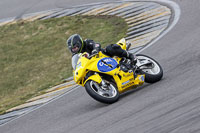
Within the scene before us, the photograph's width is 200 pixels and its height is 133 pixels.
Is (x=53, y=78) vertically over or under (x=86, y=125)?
under

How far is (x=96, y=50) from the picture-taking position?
307 inches

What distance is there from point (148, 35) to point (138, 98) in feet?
17.0

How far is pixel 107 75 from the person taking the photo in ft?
26.2

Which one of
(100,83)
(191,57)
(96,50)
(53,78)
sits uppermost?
(96,50)

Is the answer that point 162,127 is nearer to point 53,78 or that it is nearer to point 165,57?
point 165,57

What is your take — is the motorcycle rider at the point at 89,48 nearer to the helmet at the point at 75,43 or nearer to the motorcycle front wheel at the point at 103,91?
the helmet at the point at 75,43

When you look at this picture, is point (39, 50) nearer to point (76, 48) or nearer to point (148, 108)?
point (76, 48)

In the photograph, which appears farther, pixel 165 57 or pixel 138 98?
pixel 165 57

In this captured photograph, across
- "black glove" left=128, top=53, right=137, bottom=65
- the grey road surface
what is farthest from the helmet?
the grey road surface

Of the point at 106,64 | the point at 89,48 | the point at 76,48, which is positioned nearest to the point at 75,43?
the point at 76,48

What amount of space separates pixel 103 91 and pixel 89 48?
95 cm

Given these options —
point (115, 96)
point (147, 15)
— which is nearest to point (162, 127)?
point (115, 96)

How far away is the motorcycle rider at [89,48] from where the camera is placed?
309 inches

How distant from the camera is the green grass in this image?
11.8 meters
